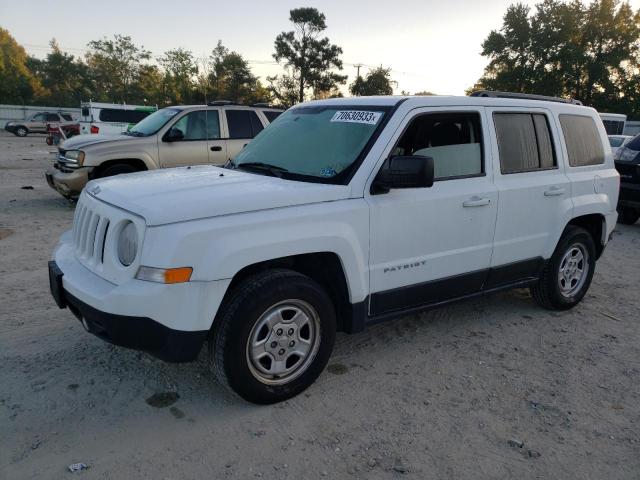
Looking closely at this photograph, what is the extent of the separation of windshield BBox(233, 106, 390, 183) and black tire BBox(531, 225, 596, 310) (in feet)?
7.44

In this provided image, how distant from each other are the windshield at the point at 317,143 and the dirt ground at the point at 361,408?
1.42 m

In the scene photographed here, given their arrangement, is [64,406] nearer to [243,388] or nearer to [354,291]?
[243,388]

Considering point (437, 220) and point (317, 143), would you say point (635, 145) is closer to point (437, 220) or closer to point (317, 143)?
point (437, 220)

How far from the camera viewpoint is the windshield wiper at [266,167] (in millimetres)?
3501

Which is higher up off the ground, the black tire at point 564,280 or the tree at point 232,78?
the tree at point 232,78

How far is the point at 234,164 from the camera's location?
13.1 ft

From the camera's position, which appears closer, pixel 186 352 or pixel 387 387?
pixel 186 352

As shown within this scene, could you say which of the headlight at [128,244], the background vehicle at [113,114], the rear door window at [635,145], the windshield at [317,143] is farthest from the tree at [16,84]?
the headlight at [128,244]

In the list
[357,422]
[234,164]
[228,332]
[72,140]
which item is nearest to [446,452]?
[357,422]

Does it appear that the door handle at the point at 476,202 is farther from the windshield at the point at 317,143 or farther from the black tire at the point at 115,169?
the black tire at the point at 115,169

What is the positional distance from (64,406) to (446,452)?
7.26 feet

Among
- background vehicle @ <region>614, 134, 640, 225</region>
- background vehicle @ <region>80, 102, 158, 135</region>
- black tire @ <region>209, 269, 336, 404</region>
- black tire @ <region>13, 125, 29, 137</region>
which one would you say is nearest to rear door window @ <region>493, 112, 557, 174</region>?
black tire @ <region>209, 269, 336, 404</region>

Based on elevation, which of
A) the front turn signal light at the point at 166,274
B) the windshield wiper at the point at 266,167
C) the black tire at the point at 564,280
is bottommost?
the black tire at the point at 564,280

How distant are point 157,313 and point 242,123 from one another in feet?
23.2
